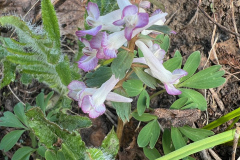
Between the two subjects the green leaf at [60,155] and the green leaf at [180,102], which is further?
the green leaf at [180,102]

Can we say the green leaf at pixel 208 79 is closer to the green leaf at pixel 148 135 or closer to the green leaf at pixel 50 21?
the green leaf at pixel 148 135

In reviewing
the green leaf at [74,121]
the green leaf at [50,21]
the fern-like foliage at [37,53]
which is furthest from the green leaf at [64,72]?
the green leaf at [74,121]

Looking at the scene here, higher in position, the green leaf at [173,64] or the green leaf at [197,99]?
the green leaf at [173,64]

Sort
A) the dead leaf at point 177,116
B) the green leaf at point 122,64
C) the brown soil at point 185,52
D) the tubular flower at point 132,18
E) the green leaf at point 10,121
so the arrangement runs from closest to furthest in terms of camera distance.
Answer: the tubular flower at point 132,18, the green leaf at point 122,64, the dead leaf at point 177,116, the green leaf at point 10,121, the brown soil at point 185,52

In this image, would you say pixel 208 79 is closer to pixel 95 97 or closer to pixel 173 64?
pixel 173 64

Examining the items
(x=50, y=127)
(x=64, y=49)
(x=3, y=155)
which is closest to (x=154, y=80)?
(x=50, y=127)

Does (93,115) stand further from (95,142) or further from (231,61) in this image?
(231,61)

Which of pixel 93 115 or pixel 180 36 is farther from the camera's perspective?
pixel 180 36

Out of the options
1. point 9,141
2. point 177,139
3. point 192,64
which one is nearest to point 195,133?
point 177,139
